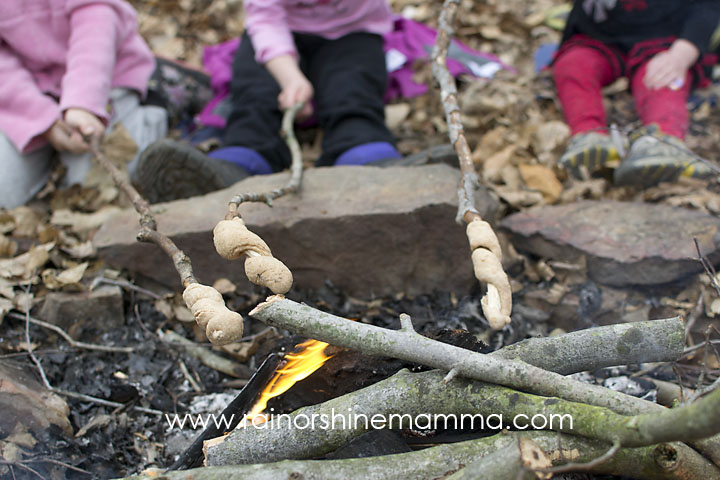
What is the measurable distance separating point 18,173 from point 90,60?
0.58 metres

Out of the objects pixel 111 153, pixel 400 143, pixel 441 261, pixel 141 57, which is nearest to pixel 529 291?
pixel 441 261

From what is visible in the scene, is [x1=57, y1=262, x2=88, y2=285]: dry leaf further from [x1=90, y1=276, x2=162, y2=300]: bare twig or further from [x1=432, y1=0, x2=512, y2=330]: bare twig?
[x1=432, y1=0, x2=512, y2=330]: bare twig

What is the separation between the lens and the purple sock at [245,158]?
2361 millimetres

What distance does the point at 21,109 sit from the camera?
2.30 metres

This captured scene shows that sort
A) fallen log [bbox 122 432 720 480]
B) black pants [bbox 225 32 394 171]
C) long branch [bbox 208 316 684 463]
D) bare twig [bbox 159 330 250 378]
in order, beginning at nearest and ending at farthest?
fallen log [bbox 122 432 720 480] < long branch [bbox 208 316 684 463] < bare twig [bbox 159 330 250 378] < black pants [bbox 225 32 394 171]

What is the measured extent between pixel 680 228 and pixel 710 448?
42.5 inches

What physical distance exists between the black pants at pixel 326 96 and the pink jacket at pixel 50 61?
599 millimetres

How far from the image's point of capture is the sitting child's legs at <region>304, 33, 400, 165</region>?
2428 millimetres

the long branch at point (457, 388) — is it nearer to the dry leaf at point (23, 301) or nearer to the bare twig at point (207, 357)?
the bare twig at point (207, 357)

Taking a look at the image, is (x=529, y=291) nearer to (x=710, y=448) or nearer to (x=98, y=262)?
(x=710, y=448)

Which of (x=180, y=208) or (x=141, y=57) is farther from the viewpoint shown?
(x=141, y=57)

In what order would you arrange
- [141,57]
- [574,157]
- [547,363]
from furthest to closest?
[141,57] < [574,157] < [547,363]

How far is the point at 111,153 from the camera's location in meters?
2.50

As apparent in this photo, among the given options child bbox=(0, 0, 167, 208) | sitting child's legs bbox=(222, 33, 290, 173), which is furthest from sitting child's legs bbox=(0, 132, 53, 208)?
sitting child's legs bbox=(222, 33, 290, 173)
